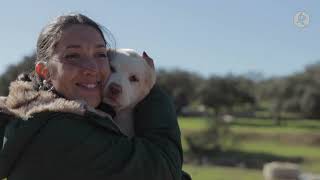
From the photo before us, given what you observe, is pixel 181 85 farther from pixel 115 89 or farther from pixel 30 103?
pixel 30 103


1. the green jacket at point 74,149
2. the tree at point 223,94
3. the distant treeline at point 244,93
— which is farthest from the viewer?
the tree at point 223,94

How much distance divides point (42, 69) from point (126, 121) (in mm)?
343

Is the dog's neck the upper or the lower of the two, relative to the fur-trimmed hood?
lower

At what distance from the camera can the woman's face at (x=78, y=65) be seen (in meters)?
1.99

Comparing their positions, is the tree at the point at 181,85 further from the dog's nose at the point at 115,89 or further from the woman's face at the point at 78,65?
the woman's face at the point at 78,65

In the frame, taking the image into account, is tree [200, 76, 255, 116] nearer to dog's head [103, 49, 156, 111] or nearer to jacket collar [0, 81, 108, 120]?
dog's head [103, 49, 156, 111]

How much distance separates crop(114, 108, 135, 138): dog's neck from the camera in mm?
2159

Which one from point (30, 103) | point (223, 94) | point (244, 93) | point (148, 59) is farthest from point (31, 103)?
point (244, 93)

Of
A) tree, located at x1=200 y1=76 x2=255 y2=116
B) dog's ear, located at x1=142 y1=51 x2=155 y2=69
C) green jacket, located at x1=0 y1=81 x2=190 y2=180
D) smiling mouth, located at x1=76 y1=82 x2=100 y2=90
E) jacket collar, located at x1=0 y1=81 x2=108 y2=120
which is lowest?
tree, located at x1=200 y1=76 x2=255 y2=116

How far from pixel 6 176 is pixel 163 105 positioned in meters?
0.57

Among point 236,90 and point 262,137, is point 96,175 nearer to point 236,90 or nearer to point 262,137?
point 262,137

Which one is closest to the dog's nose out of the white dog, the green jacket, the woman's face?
the white dog

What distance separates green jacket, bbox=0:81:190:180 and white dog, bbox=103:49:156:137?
0.22 m

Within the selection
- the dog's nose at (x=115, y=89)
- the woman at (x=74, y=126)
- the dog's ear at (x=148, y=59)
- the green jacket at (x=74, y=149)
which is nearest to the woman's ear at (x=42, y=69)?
the woman at (x=74, y=126)
